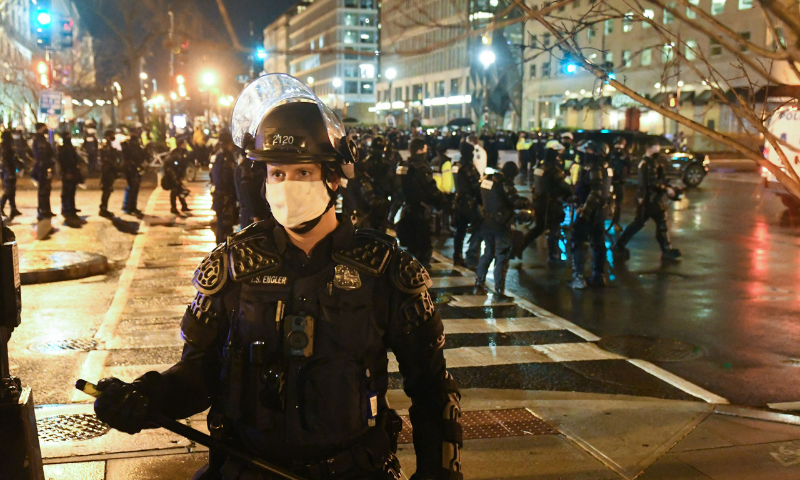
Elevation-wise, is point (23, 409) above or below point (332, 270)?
below

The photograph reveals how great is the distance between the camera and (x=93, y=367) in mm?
7207

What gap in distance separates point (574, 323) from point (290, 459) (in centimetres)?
735

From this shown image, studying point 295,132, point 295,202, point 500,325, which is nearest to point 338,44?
point 500,325

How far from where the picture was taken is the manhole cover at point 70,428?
5.25 m

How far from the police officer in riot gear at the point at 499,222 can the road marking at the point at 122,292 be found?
4.69m

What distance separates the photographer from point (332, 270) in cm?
261

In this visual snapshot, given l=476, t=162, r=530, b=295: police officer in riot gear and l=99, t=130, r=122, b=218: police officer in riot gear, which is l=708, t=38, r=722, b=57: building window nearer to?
l=476, t=162, r=530, b=295: police officer in riot gear

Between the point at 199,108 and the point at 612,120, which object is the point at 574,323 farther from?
the point at 199,108

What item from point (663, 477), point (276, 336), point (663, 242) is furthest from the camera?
point (663, 242)

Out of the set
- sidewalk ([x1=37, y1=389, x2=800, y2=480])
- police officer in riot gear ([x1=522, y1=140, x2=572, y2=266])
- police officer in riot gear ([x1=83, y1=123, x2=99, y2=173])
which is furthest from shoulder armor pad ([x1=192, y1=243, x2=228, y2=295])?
police officer in riot gear ([x1=83, y1=123, x2=99, y2=173])

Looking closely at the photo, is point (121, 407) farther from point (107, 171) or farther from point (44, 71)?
point (44, 71)

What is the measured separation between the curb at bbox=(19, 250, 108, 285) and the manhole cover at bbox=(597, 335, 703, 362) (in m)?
7.36

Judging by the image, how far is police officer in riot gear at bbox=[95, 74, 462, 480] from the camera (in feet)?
8.27

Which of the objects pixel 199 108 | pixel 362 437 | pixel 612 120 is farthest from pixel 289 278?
pixel 199 108
